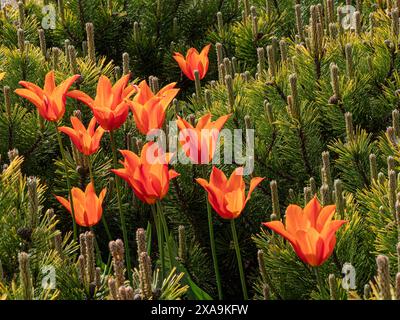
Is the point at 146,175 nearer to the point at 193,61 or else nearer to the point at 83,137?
the point at 83,137

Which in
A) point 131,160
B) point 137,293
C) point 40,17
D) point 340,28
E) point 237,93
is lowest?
point 137,293

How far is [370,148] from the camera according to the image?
7.12ft

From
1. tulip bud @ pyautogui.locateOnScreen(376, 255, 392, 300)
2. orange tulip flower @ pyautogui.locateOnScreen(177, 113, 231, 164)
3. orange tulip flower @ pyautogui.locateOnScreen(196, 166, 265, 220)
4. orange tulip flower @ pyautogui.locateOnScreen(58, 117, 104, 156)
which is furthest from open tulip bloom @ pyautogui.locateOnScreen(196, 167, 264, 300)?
tulip bud @ pyautogui.locateOnScreen(376, 255, 392, 300)

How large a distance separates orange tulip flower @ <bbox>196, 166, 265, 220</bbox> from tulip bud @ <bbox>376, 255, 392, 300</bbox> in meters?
0.47

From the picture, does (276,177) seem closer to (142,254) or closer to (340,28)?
(340,28)

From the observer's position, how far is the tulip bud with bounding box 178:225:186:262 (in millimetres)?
2084

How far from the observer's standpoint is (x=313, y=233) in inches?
61.6

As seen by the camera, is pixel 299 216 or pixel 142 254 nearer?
pixel 142 254

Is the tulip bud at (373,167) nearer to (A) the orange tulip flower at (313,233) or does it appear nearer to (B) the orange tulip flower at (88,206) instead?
(A) the orange tulip flower at (313,233)

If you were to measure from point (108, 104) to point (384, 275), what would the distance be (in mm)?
915

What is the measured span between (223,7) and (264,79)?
0.98 meters

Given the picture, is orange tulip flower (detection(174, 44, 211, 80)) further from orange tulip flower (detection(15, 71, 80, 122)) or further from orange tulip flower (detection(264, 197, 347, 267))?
orange tulip flower (detection(264, 197, 347, 267))

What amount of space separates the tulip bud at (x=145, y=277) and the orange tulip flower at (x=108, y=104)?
22.3 inches

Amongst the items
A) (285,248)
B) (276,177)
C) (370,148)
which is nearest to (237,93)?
(276,177)
